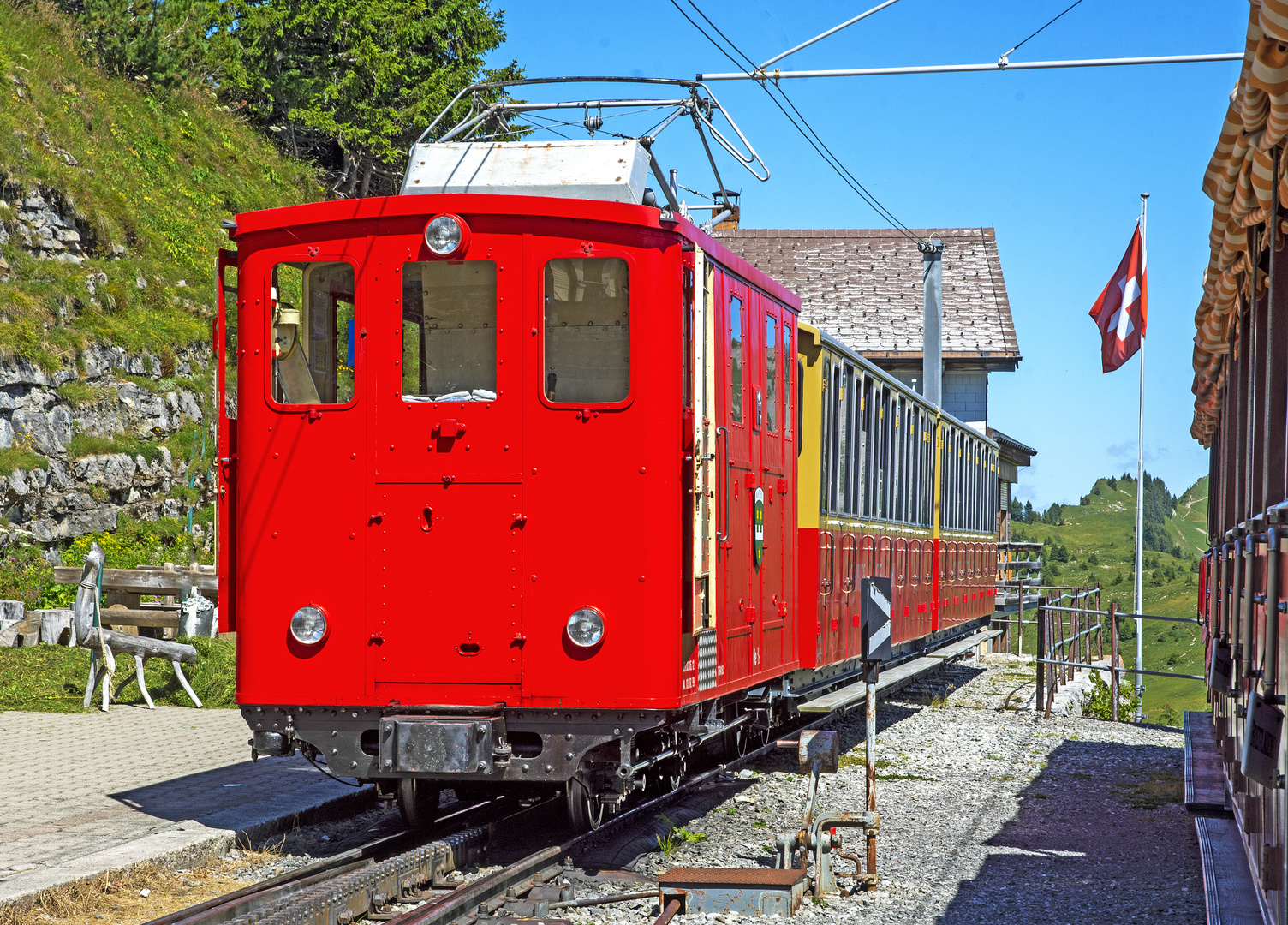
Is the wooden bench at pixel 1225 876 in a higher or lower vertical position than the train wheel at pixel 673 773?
lower

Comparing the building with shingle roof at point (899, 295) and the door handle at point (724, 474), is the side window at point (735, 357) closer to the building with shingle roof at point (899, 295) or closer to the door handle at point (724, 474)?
the door handle at point (724, 474)

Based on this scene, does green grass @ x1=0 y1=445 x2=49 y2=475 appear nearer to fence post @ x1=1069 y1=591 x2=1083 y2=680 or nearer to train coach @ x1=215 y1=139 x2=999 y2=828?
train coach @ x1=215 y1=139 x2=999 y2=828

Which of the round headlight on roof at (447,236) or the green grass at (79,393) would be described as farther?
the green grass at (79,393)

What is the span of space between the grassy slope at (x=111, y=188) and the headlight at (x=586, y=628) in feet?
45.9

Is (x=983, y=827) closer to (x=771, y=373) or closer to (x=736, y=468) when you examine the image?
(x=736, y=468)

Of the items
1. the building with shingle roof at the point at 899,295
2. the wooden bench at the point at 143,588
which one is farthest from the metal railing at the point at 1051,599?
the wooden bench at the point at 143,588

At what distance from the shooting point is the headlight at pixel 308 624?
744 cm

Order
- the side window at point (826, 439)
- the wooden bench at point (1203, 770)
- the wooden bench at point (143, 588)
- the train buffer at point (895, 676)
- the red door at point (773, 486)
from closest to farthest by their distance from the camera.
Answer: the wooden bench at point (1203, 770) < the red door at point (773, 486) < the side window at point (826, 439) < the train buffer at point (895, 676) < the wooden bench at point (143, 588)

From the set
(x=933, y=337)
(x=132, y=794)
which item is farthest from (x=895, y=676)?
(x=933, y=337)

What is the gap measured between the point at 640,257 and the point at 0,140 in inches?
663

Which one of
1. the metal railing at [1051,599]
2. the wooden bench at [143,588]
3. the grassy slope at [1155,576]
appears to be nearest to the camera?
the wooden bench at [143,588]

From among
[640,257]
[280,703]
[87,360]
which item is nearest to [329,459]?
[280,703]

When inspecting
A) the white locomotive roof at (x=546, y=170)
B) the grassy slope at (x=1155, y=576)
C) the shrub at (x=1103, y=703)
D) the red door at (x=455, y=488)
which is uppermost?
the white locomotive roof at (x=546, y=170)

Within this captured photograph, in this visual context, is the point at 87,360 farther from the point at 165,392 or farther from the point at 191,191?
the point at 191,191
